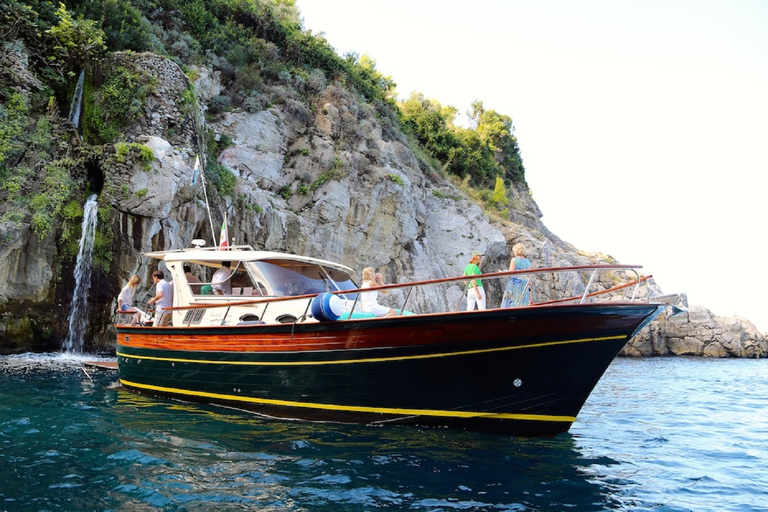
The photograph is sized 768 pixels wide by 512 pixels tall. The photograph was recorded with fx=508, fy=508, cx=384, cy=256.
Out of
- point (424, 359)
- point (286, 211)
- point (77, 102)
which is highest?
point (77, 102)

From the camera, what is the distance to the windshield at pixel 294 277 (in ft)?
29.0

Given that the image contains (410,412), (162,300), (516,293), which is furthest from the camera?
(162,300)

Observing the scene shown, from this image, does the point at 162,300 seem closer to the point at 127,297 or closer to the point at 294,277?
the point at 127,297

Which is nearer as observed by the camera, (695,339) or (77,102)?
(77,102)

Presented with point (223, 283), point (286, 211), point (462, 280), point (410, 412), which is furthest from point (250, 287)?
point (286, 211)

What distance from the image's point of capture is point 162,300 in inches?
378

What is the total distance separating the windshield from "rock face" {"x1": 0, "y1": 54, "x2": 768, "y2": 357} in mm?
2425

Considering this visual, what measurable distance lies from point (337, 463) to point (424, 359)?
1859 millimetres

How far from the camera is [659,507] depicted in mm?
4723

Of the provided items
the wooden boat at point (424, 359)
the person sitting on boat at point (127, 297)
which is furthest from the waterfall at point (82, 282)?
the wooden boat at point (424, 359)

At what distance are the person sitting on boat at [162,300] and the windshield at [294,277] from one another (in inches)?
79.9

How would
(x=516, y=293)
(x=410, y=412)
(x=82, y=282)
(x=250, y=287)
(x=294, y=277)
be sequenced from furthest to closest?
(x=82, y=282)
(x=294, y=277)
(x=250, y=287)
(x=516, y=293)
(x=410, y=412)

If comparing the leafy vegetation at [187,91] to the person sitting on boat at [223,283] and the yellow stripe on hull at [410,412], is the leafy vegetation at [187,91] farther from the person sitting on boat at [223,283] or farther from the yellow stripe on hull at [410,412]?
the yellow stripe on hull at [410,412]

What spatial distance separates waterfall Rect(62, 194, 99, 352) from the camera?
14.2 metres
